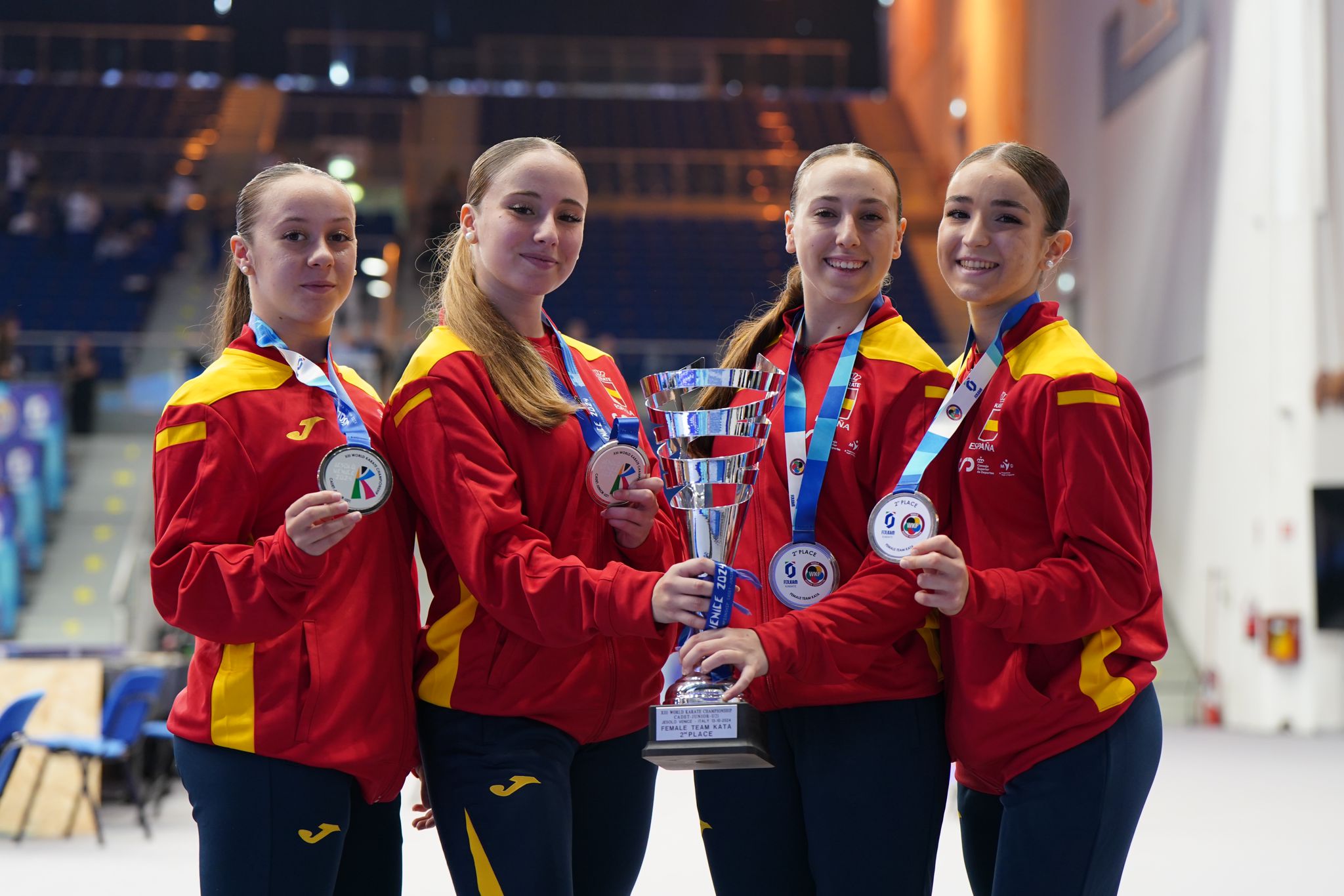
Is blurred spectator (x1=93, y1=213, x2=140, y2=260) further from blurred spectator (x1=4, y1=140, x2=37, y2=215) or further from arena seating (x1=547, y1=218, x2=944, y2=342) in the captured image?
arena seating (x1=547, y1=218, x2=944, y2=342)

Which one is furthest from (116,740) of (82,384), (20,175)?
(20,175)

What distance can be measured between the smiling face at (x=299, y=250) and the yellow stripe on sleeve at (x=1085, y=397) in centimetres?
123

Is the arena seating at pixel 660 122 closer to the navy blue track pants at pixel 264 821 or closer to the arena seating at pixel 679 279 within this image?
the arena seating at pixel 679 279

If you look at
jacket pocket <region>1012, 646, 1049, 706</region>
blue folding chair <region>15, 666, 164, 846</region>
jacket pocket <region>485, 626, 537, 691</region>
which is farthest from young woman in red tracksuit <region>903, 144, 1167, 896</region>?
blue folding chair <region>15, 666, 164, 846</region>

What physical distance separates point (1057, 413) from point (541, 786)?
1013mm

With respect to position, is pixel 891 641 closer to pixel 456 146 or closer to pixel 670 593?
pixel 670 593

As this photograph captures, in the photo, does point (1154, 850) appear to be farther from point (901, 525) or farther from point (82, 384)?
point (82, 384)

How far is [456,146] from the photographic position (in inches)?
828

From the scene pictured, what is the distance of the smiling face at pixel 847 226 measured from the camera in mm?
2342

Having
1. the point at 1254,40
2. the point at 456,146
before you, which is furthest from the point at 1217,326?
the point at 456,146

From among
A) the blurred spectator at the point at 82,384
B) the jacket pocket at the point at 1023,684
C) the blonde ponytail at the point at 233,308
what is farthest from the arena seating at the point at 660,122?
the jacket pocket at the point at 1023,684

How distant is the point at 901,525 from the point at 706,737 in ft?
1.40

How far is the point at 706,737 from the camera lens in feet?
6.48

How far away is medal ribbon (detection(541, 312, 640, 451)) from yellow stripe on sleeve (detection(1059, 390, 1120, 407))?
0.69 meters
